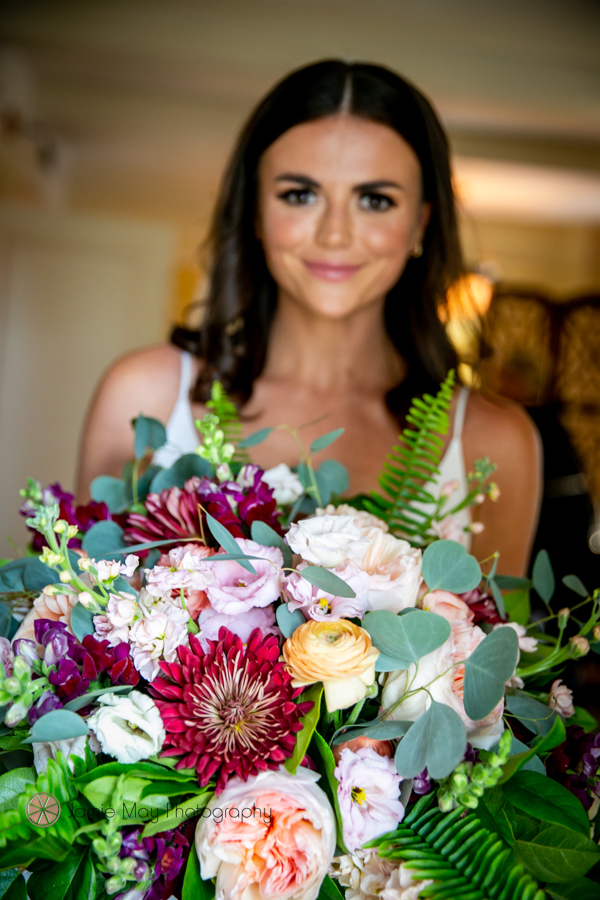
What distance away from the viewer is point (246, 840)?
0.46 meters

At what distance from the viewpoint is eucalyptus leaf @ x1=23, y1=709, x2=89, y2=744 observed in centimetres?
44

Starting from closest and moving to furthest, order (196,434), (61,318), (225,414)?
1. (225,414)
2. (196,434)
3. (61,318)

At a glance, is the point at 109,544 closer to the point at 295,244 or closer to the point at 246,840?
the point at 246,840

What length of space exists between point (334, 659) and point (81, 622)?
182 millimetres

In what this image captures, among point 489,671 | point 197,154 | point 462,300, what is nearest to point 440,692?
point 489,671

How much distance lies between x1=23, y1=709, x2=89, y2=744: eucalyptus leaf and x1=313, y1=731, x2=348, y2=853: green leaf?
15 cm

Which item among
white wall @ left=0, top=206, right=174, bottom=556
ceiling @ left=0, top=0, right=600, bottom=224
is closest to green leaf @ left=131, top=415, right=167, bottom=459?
ceiling @ left=0, top=0, right=600, bottom=224


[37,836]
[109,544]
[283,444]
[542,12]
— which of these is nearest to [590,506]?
[283,444]

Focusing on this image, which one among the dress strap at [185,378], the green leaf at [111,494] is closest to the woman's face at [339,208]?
the dress strap at [185,378]

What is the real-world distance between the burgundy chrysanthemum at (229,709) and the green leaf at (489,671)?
0.35 feet

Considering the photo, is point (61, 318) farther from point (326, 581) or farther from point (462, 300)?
point (326, 581)

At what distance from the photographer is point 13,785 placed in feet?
1.61

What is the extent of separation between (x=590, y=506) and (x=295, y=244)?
1.73m

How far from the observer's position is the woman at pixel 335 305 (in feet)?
3.62
